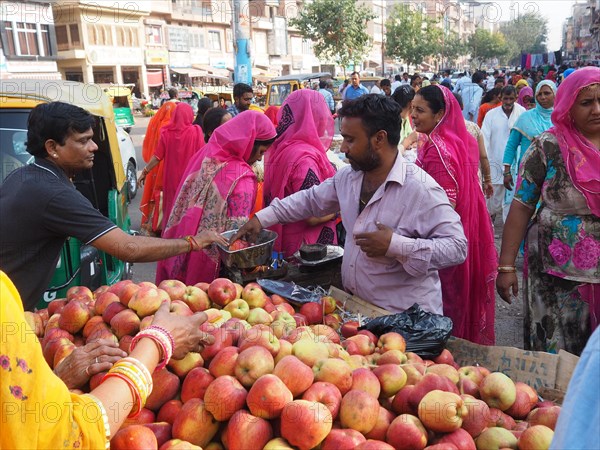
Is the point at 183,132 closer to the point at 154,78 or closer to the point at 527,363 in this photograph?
the point at 527,363

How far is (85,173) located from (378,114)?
2.90m

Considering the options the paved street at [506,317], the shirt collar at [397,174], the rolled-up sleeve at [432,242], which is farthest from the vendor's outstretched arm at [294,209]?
the paved street at [506,317]

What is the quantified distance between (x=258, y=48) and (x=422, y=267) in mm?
55534

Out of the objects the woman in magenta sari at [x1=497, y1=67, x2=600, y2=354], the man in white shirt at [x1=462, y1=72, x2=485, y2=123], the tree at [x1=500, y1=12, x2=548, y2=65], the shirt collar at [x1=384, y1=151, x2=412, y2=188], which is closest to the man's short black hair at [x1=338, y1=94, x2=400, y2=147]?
the shirt collar at [x1=384, y1=151, x2=412, y2=188]

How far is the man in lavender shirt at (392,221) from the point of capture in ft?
8.04

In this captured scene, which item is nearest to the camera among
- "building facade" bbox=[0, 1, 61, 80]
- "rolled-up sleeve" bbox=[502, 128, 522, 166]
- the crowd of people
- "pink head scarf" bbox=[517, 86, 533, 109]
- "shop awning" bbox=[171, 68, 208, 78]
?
the crowd of people

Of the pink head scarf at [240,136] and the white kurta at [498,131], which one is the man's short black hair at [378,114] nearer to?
the pink head scarf at [240,136]

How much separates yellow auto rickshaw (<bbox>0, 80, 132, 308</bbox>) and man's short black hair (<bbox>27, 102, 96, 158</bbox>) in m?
1.27

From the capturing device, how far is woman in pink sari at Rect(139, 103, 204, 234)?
590 centimetres

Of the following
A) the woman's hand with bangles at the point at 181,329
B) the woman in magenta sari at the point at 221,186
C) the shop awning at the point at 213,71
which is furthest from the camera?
the shop awning at the point at 213,71

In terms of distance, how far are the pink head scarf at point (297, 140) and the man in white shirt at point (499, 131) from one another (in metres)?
3.80

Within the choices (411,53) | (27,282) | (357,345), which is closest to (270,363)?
(357,345)

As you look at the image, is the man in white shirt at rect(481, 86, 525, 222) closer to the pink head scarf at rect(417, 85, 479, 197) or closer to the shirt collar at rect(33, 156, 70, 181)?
the pink head scarf at rect(417, 85, 479, 197)

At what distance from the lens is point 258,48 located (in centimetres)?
5466
